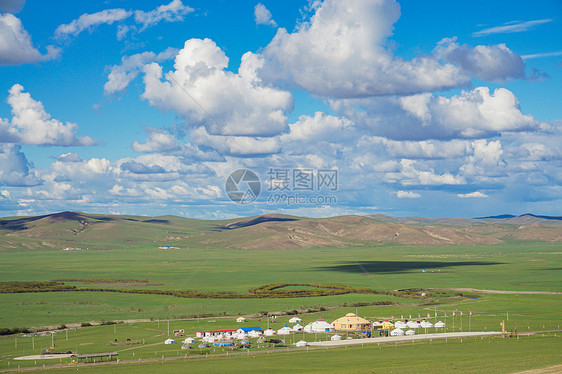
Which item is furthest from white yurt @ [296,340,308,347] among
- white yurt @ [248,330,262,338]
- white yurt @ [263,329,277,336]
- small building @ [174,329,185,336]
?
small building @ [174,329,185,336]

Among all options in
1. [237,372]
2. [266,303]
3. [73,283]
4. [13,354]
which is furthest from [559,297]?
[73,283]

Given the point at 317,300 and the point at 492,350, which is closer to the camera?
the point at 492,350

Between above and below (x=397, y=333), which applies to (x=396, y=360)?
above

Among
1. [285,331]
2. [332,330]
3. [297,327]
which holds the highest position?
[297,327]

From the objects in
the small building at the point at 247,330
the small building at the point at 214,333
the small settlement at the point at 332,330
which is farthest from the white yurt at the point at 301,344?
the small building at the point at 214,333

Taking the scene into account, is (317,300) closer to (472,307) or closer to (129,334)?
(472,307)

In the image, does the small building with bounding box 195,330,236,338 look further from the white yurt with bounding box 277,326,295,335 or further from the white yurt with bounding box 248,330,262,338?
the white yurt with bounding box 277,326,295,335

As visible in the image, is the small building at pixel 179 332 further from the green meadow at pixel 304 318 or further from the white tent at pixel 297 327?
the white tent at pixel 297 327

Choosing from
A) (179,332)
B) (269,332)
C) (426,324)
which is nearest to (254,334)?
(269,332)

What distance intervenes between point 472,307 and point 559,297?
26.4m

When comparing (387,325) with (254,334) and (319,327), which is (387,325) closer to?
(319,327)

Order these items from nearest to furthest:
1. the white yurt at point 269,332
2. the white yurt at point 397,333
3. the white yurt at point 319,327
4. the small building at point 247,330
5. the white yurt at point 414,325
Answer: the small building at point 247,330, the white yurt at point 269,332, the white yurt at point 397,333, the white yurt at point 319,327, the white yurt at point 414,325

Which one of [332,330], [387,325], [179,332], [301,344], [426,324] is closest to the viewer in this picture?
[301,344]

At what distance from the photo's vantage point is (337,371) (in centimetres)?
6644
